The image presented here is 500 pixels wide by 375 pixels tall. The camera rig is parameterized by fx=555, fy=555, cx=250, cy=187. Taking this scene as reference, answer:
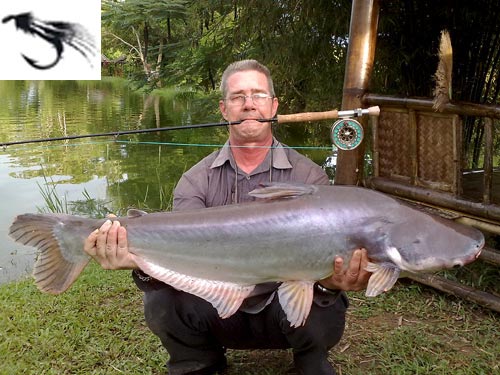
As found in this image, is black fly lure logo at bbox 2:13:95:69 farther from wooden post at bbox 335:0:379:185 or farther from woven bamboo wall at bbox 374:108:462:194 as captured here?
woven bamboo wall at bbox 374:108:462:194

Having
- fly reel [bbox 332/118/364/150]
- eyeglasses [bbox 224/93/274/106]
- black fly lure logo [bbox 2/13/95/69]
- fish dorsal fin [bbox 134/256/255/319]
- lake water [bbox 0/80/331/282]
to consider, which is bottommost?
lake water [bbox 0/80/331/282]

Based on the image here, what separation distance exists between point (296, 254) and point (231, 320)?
1.90 feet

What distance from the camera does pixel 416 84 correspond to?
4.85 metres

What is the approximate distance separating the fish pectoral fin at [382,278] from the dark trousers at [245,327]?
1.46 ft

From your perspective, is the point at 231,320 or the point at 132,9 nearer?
the point at 231,320

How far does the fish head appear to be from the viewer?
6.54 feet

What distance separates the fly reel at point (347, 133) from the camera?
2.82 meters

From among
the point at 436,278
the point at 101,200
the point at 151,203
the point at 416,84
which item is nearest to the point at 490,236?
the point at 436,278

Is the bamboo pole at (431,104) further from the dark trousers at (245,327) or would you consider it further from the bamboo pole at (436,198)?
the dark trousers at (245,327)

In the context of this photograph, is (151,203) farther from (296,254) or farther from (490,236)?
(296,254)

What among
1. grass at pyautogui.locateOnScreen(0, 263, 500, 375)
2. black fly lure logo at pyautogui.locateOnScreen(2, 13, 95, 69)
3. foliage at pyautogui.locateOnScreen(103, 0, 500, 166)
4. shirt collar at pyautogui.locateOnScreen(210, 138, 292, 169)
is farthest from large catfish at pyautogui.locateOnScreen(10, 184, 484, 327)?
foliage at pyautogui.locateOnScreen(103, 0, 500, 166)

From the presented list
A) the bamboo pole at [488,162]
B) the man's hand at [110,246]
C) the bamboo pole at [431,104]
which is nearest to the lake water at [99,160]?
the bamboo pole at [431,104]

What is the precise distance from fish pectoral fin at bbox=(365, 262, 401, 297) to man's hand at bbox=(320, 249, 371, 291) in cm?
6

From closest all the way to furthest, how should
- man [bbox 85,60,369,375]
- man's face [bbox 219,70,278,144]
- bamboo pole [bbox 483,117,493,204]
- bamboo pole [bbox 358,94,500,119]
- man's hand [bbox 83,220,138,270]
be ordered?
Answer: 1. man's hand [bbox 83,220,138,270]
2. man [bbox 85,60,369,375]
3. man's face [bbox 219,70,278,144]
4. bamboo pole [bbox 358,94,500,119]
5. bamboo pole [bbox 483,117,493,204]
